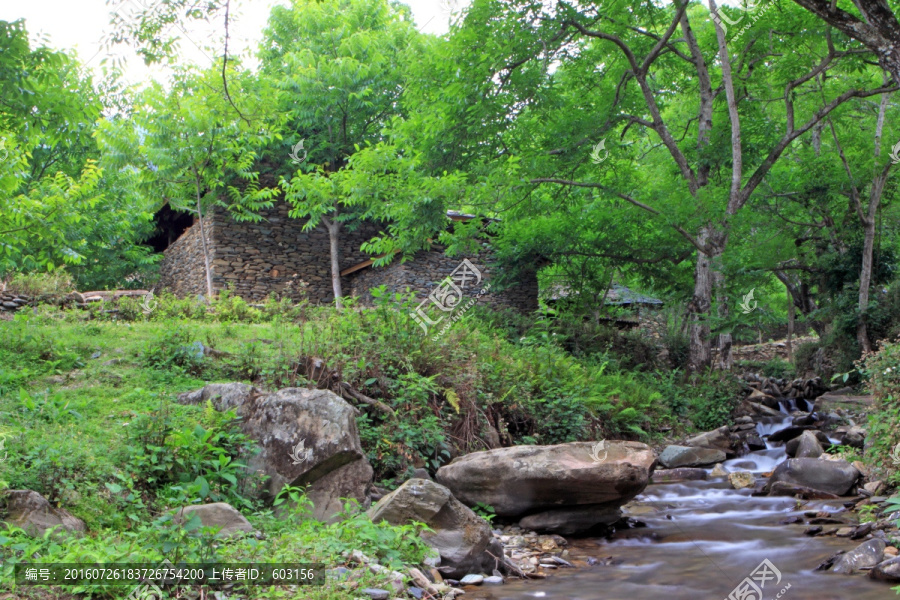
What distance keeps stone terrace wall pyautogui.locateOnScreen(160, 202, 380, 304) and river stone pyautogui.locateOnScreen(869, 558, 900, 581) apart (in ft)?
53.7

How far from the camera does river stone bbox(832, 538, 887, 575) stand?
17.6ft

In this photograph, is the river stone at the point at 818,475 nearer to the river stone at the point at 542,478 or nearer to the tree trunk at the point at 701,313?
the river stone at the point at 542,478

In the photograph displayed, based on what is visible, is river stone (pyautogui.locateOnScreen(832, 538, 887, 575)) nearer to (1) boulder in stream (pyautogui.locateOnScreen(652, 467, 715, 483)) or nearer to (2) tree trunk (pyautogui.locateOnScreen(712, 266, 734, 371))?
(1) boulder in stream (pyautogui.locateOnScreen(652, 467, 715, 483))

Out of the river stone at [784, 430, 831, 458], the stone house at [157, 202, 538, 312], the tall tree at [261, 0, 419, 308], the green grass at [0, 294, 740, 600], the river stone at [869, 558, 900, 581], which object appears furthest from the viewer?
the tall tree at [261, 0, 419, 308]

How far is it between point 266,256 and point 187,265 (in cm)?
300

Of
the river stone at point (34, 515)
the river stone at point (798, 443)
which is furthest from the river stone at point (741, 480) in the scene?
the river stone at point (34, 515)

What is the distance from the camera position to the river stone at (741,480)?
367 inches

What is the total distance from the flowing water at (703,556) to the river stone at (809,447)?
191cm

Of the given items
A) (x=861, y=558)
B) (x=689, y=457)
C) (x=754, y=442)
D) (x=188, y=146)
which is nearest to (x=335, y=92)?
(x=188, y=146)

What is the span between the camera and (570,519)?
287 inches

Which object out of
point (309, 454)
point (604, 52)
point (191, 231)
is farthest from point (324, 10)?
point (309, 454)

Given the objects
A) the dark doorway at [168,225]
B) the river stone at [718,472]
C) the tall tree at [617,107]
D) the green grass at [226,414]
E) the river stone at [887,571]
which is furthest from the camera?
the dark doorway at [168,225]

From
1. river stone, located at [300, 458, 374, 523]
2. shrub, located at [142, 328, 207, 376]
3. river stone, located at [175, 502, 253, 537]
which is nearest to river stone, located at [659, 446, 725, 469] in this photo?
river stone, located at [300, 458, 374, 523]

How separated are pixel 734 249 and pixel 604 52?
593 centimetres
